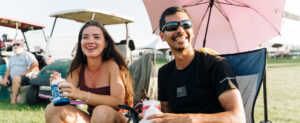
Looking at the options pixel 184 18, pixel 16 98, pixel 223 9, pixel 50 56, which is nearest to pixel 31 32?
pixel 50 56

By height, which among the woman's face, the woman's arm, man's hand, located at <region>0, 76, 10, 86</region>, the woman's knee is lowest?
man's hand, located at <region>0, 76, 10, 86</region>

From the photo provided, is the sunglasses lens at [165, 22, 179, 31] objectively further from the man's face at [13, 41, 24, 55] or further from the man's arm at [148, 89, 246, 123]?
the man's face at [13, 41, 24, 55]

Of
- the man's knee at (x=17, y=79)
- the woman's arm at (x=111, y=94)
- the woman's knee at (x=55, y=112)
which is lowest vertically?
the man's knee at (x=17, y=79)

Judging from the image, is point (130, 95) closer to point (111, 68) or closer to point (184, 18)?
point (111, 68)

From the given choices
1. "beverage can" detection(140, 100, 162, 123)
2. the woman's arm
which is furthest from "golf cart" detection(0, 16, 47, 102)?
"beverage can" detection(140, 100, 162, 123)

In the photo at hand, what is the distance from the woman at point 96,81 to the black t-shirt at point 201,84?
671 millimetres

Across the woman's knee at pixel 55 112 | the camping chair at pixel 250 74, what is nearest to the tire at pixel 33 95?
the woman's knee at pixel 55 112

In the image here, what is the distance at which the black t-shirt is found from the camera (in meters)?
1.77

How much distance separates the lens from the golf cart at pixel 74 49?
208 inches

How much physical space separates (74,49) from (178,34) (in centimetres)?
520

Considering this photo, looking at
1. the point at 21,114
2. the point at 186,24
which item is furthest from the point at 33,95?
the point at 186,24

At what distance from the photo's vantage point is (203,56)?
1964mm

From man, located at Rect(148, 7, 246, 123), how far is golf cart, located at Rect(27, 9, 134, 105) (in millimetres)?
3750

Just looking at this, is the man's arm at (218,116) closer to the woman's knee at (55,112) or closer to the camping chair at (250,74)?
the camping chair at (250,74)
